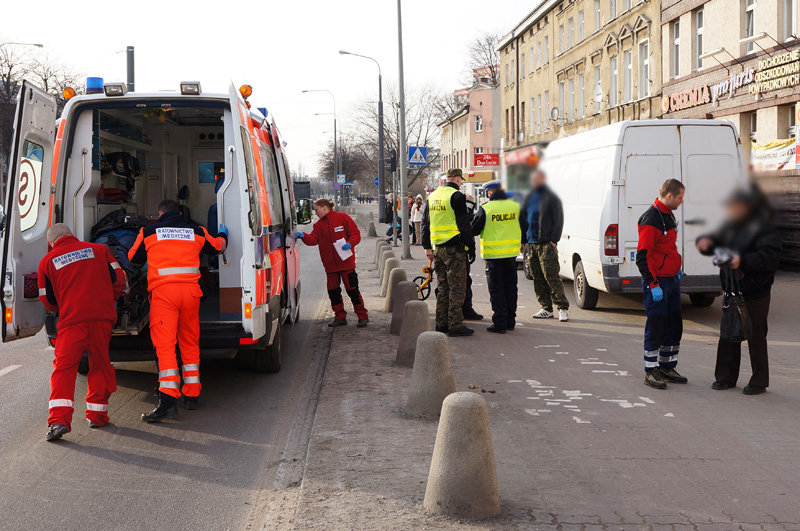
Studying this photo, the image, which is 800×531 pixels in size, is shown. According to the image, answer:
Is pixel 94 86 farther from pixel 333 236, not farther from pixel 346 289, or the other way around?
pixel 346 289

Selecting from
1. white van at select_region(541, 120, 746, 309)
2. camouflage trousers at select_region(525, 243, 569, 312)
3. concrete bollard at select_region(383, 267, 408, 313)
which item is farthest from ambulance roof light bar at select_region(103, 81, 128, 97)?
concrete bollard at select_region(383, 267, 408, 313)

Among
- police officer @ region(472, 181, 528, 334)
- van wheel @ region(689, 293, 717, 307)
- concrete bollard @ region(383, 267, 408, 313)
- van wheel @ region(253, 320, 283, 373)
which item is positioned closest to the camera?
van wheel @ region(253, 320, 283, 373)

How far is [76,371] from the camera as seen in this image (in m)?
6.52

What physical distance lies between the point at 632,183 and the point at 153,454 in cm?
401

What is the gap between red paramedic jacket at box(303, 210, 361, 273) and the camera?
11.5m

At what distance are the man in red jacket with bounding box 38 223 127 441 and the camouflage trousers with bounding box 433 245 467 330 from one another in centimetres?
468

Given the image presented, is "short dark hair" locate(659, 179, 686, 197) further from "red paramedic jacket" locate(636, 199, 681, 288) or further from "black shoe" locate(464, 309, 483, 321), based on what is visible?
"black shoe" locate(464, 309, 483, 321)

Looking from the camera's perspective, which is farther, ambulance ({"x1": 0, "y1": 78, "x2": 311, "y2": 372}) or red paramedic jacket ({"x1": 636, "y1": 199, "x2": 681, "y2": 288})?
red paramedic jacket ({"x1": 636, "y1": 199, "x2": 681, "y2": 288})

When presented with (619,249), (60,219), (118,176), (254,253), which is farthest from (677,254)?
(118,176)

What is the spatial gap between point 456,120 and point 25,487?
Answer: 3711mm

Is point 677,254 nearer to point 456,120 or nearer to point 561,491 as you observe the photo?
point 561,491

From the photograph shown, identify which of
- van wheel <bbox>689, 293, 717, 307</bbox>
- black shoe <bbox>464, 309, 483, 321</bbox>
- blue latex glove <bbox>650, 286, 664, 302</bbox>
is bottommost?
black shoe <bbox>464, 309, 483, 321</bbox>

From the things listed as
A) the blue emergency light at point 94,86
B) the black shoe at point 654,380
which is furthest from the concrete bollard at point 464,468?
the blue emergency light at point 94,86

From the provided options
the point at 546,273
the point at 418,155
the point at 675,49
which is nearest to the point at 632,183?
the point at 675,49
